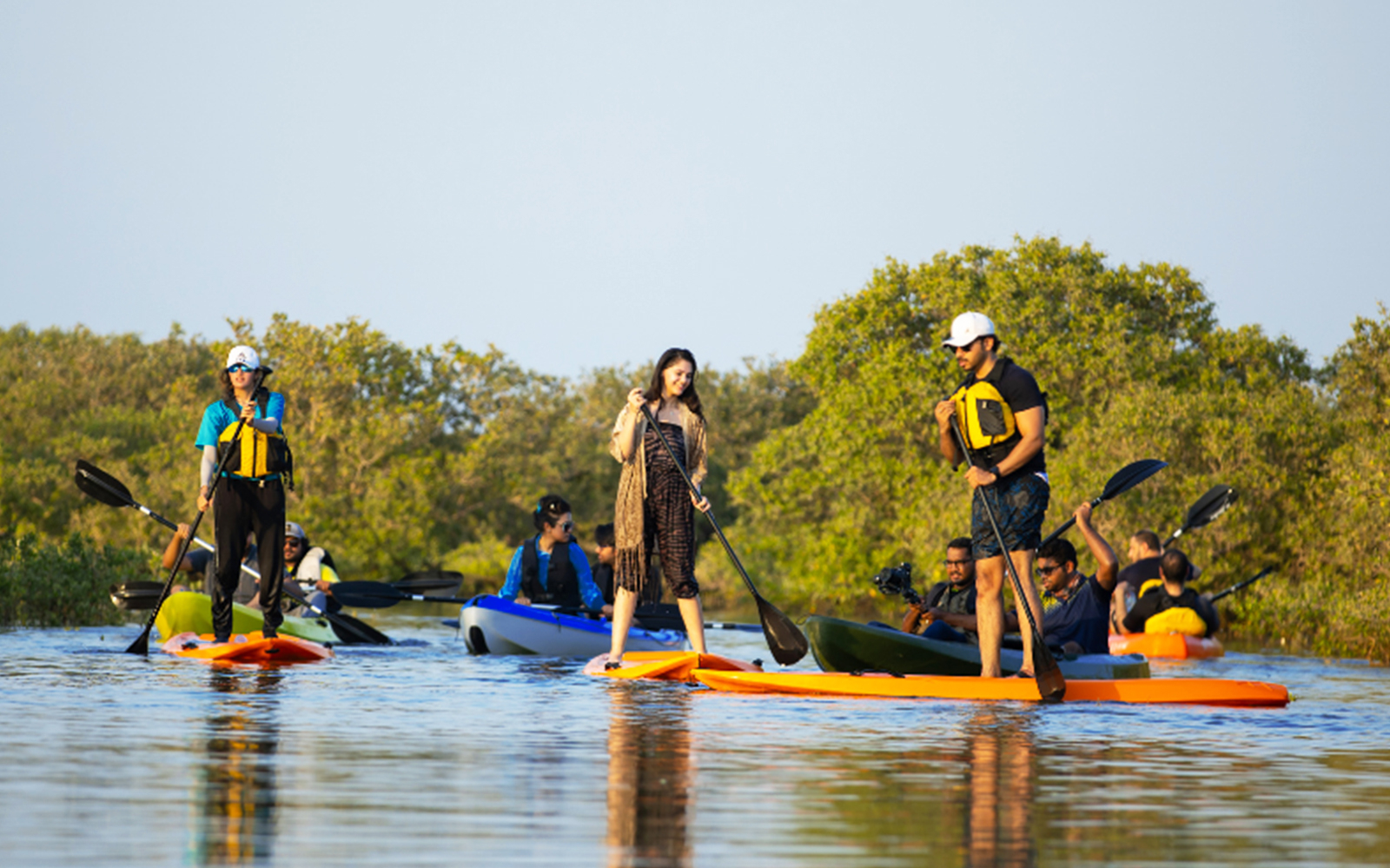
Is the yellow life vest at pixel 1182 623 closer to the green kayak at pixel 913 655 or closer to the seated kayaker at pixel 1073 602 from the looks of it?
the seated kayaker at pixel 1073 602

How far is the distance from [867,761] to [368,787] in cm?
170

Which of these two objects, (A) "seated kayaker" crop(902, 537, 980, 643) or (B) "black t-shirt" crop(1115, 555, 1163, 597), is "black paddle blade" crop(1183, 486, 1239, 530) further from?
(A) "seated kayaker" crop(902, 537, 980, 643)

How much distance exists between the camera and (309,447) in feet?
129

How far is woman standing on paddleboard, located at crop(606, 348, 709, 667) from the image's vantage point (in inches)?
358

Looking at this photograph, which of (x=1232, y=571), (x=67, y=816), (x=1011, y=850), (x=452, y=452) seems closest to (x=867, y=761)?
(x=1011, y=850)

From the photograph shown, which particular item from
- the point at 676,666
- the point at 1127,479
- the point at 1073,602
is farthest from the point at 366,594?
the point at 1127,479

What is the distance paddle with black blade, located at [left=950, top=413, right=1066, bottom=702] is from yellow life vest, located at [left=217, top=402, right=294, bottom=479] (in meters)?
4.07

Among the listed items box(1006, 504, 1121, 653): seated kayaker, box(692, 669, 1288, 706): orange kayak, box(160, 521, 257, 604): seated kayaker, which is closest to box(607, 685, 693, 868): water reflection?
box(692, 669, 1288, 706): orange kayak

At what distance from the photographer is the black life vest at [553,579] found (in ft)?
41.8

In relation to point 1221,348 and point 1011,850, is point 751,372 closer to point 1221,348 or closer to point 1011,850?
point 1221,348

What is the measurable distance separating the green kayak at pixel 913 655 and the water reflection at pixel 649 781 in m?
1.37

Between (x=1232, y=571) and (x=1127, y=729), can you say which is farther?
(x=1232, y=571)

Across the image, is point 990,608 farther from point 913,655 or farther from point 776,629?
point 776,629

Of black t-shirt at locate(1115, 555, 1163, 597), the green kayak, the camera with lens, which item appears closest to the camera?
the green kayak
